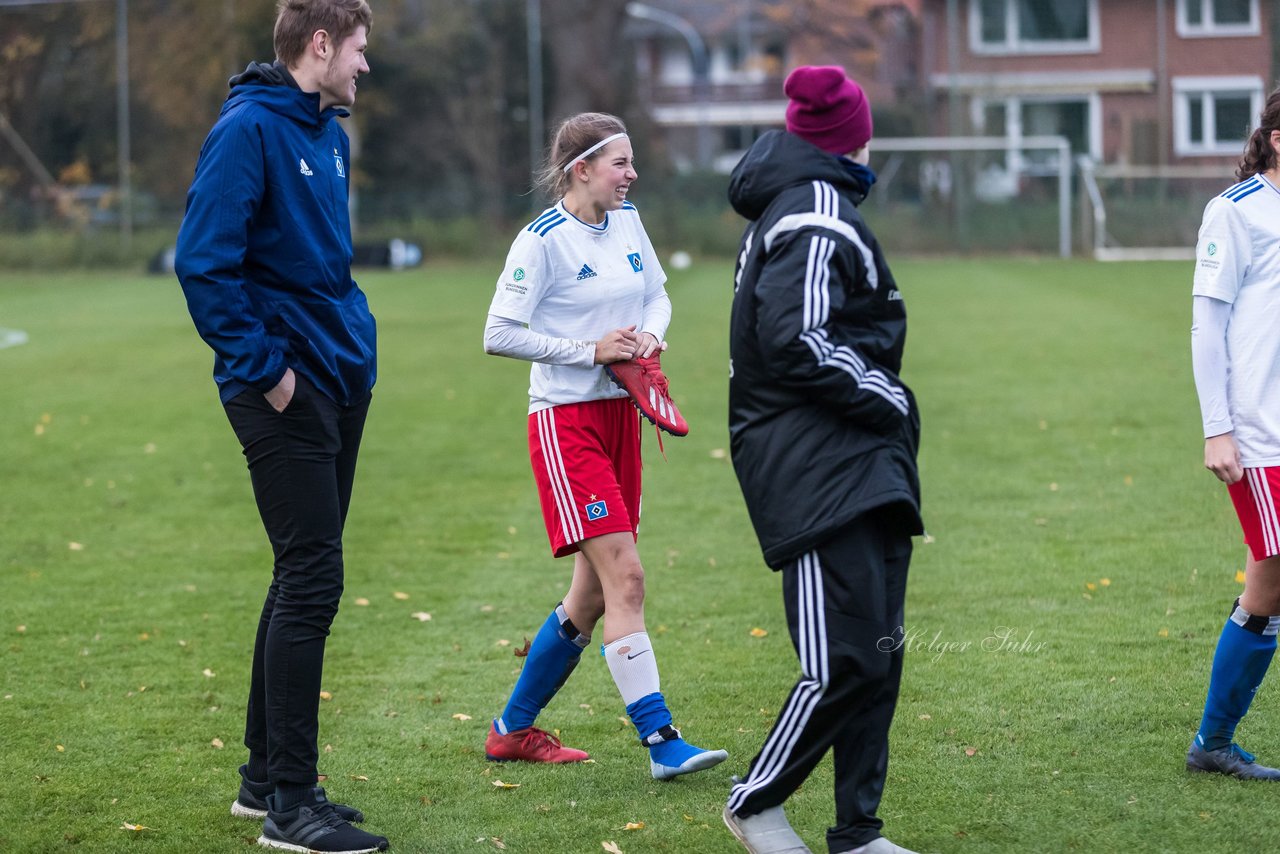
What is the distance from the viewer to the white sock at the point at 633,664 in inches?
178

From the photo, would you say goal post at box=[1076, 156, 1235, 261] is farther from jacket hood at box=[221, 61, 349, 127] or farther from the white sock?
jacket hood at box=[221, 61, 349, 127]

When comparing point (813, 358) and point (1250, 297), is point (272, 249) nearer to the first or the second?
point (813, 358)

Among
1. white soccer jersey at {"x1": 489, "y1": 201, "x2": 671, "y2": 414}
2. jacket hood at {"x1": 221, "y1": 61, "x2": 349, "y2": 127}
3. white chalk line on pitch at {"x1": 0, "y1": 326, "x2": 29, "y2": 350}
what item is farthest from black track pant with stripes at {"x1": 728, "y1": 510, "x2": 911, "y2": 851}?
white chalk line on pitch at {"x1": 0, "y1": 326, "x2": 29, "y2": 350}

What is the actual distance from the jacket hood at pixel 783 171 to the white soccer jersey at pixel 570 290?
1.05 meters

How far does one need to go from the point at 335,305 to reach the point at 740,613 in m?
3.01

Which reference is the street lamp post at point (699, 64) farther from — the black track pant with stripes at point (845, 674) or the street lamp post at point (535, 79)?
the black track pant with stripes at point (845, 674)

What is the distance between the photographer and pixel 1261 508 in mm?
4090

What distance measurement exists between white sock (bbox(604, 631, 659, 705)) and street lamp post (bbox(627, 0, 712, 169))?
31365mm

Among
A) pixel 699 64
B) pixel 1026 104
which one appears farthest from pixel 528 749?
pixel 699 64

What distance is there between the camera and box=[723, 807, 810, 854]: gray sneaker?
3635 mm

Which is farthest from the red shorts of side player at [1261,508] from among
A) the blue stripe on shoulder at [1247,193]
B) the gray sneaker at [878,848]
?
the gray sneaker at [878,848]

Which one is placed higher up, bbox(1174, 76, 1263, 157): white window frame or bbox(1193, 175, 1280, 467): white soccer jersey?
bbox(1174, 76, 1263, 157): white window frame

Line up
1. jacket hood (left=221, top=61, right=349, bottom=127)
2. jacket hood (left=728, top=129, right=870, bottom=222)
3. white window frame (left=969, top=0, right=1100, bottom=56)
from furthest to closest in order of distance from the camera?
white window frame (left=969, top=0, right=1100, bottom=56)
jacket hood (left=221, top=61, right=349, bottom=127)
jacket hood (left=728, top=129, right=870, bottom=222)

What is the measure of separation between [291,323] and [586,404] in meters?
1.01
